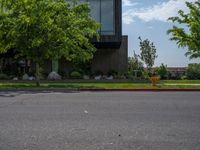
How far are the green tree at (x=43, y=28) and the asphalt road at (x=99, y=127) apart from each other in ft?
36.2

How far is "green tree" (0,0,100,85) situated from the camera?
23.2m

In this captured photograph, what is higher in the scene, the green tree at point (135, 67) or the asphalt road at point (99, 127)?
the green tree at point (135, 67)

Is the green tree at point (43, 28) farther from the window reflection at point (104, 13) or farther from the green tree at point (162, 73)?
the green tree at point (162, 73)

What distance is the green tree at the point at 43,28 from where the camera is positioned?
76.0 ft

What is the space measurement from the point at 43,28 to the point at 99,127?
15547mm

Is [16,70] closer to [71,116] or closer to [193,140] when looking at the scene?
[71,116]

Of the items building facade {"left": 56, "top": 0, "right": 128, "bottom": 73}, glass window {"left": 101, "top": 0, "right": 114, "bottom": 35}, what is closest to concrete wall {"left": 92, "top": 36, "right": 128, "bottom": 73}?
building facade {"left": 56, "top": 0, "right": 128, "bottom": 73}

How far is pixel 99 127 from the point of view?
8.77 m

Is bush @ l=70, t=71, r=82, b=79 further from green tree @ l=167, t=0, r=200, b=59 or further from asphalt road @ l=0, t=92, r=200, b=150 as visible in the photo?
asphalt road @ l=0, t=92, r=200, b=150

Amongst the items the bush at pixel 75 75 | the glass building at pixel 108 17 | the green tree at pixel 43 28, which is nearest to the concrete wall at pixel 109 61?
the glass building at pixel 108 17

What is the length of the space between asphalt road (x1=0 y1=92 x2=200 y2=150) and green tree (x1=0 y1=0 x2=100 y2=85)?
36.2ft

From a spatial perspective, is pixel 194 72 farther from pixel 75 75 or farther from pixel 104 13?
pixel 75 75

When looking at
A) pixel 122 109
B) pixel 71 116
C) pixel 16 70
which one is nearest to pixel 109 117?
pixel 71 116

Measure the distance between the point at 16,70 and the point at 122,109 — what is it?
24.9 m
